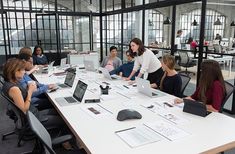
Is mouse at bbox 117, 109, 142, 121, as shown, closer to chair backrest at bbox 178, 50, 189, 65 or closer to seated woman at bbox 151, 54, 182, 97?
seated woman at bbox 151, 54, 182, 97

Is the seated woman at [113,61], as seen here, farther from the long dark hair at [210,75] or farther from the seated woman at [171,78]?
the long dark hair at [210,75]

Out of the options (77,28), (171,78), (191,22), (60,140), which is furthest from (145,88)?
(191,22)

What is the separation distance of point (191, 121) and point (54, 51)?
7697mm

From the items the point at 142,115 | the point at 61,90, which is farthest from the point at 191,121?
the point at 61,90

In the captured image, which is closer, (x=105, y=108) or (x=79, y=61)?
(x=105, y=108)

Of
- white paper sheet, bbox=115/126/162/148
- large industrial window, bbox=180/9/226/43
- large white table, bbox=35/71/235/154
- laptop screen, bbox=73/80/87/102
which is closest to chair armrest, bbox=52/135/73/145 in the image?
large white table, bbox=35/71/235/154

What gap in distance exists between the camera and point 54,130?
2586 millimetres

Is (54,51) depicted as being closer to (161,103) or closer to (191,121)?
(161,103)

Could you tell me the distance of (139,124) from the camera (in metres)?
1.92

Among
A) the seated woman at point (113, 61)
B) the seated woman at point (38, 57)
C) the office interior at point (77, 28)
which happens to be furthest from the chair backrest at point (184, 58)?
the seated woman at point (38, 57)

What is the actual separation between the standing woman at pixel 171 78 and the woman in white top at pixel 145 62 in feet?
1.29

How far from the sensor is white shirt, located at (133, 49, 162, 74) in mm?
3631

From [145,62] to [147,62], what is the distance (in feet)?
0.11

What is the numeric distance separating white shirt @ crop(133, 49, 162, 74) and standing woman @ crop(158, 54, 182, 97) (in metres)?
0.57
